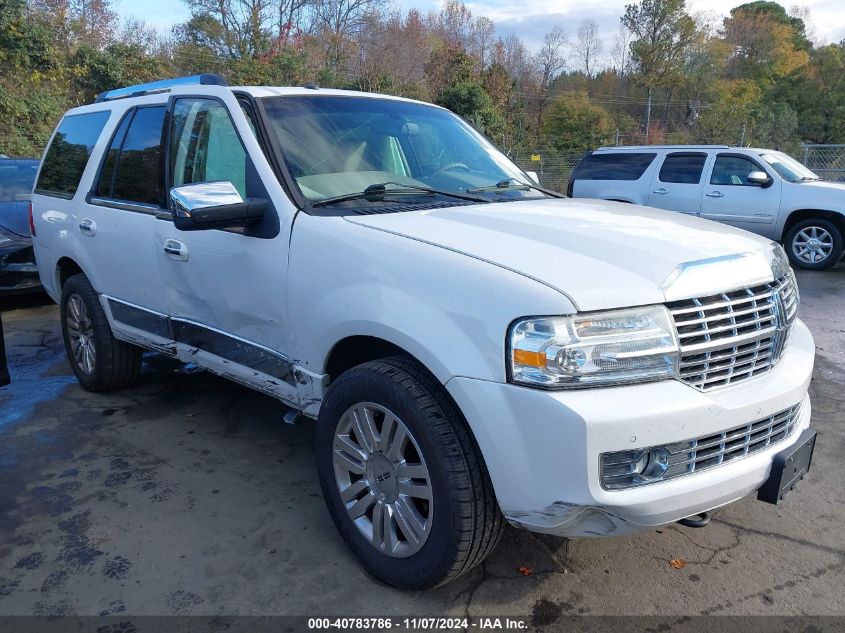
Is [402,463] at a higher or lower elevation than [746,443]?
lower

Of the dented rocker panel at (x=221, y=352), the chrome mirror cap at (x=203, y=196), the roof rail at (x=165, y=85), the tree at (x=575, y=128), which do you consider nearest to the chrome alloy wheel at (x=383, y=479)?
the dented rocker panel at (x=221, y=352)

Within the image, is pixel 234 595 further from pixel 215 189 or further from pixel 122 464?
pixel 215 189

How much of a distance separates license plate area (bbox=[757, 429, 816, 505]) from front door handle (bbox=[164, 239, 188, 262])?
2835mm

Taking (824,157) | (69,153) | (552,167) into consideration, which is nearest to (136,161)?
(69,153)

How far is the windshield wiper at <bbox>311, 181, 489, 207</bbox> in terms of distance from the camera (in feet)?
9.90

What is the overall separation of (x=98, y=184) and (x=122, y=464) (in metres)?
1.84

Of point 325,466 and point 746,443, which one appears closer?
point 746,443

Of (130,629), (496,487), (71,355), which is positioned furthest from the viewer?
(71,355)

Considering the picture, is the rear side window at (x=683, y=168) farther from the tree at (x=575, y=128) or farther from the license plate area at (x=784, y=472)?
the tree at (x=575, y=128)

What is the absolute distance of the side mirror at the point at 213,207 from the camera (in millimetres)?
2836

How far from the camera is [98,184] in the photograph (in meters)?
4.32

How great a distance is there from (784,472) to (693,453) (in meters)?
0.45

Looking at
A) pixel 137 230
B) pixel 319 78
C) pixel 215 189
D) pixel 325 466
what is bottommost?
pixel 325 466

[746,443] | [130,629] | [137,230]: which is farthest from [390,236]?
[137,230]
